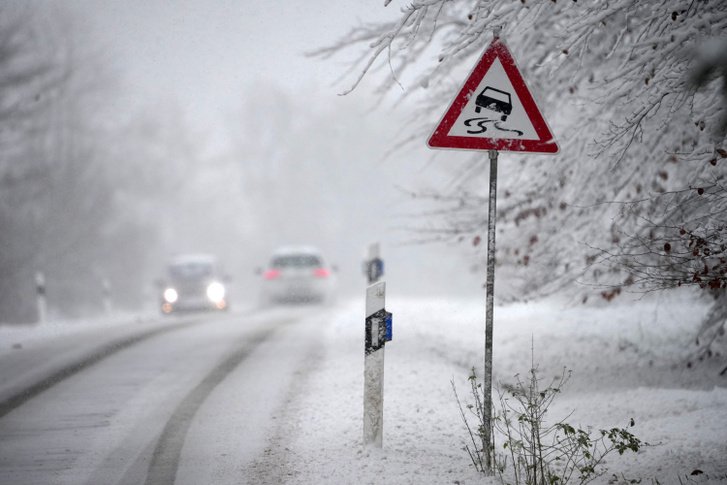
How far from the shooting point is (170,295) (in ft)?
55.5

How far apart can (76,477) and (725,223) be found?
4.68 m

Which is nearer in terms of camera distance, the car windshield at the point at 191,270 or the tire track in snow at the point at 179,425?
the tire track in snow at the point at 179,425

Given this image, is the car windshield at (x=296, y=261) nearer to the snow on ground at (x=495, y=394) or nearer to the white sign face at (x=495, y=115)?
the snow on ground at (x=495, y=394)

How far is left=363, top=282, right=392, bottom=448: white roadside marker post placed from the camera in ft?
13.4

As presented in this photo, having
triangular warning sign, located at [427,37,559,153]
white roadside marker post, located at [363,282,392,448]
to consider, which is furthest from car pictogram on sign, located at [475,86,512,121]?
white roadside marker post, located at [363,282,392,448]

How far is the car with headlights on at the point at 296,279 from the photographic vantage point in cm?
1889

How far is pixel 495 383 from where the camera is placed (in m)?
6.86

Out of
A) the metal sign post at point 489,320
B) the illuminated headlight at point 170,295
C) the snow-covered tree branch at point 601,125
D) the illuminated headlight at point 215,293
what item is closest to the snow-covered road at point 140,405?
the metal sign post at point 489,320

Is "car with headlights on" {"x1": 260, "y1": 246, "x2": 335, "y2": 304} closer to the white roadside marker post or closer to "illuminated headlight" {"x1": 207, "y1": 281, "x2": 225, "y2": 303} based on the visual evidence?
"illuminated headlight" {"x1": 207, "y1": 281, "x2": 225, "y2": 303}

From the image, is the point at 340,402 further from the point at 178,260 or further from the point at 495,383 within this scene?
the point at 178,260

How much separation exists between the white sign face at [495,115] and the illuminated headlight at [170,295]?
48.0 ft

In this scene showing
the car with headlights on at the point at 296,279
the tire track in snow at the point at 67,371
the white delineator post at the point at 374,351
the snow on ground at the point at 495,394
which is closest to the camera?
the snow on ground at the point at 495,394

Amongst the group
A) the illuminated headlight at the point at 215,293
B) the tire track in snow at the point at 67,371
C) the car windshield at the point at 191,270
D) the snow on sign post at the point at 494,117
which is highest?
the snow on sign post at the point at 494,117

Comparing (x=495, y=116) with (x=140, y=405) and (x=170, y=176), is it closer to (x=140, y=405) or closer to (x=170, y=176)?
(x=140, y=405)
